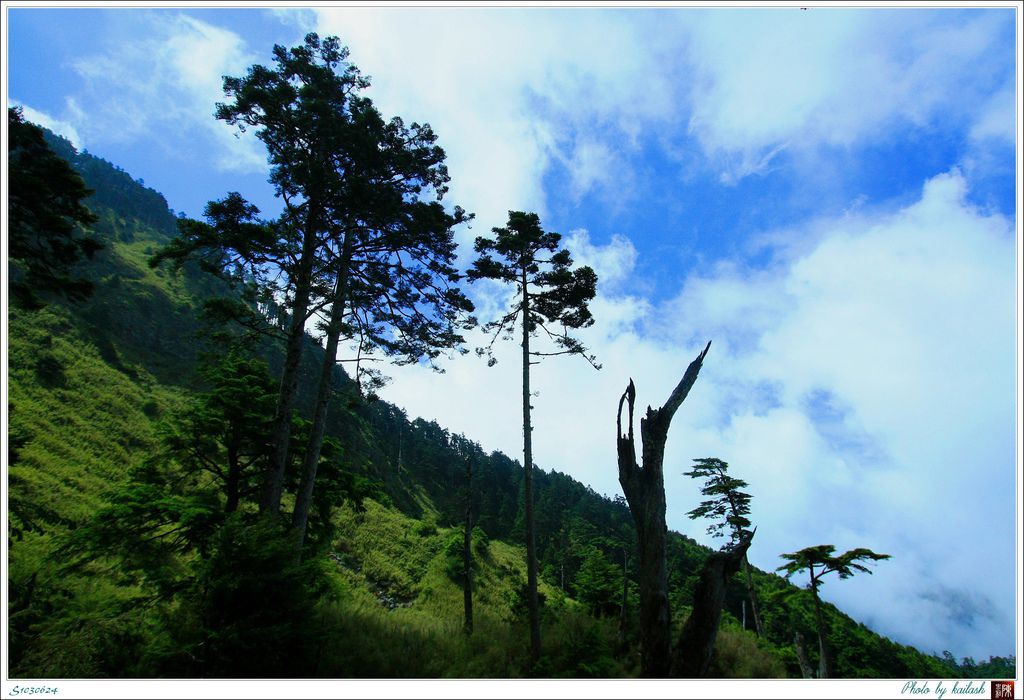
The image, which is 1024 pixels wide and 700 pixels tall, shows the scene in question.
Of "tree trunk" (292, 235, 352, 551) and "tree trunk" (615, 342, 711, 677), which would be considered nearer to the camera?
"tree trunk" (615, 342, 711, 677)

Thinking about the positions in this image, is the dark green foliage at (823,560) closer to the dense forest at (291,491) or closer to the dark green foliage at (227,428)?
the dense forest at (291,491)

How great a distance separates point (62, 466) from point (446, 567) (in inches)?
1154

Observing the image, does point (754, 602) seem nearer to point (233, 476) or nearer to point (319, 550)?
point (319, 550)

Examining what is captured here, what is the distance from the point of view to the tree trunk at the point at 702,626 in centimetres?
696

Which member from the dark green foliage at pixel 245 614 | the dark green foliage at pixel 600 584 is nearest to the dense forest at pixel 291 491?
the dark green foliage at pixel 245 614

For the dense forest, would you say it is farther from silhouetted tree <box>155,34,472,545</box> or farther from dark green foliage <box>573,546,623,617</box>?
dark green foliage <box>573,546,623,617</box>

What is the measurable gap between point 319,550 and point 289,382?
5322 millimetres

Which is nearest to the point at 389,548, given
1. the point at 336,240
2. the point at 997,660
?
the point at 336,240

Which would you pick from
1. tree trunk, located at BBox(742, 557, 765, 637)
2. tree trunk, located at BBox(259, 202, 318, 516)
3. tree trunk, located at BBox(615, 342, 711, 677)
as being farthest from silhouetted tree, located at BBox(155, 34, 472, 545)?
tree trunk, located at BBox(742, 557, 765, 637)

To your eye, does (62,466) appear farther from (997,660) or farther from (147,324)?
(997,660)

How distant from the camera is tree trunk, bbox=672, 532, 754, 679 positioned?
22.8 ft

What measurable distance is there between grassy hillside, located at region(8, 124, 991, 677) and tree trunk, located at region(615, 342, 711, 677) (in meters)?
1.75

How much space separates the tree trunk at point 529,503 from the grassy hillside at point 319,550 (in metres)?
0.50

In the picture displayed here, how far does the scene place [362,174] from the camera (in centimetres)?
1271
